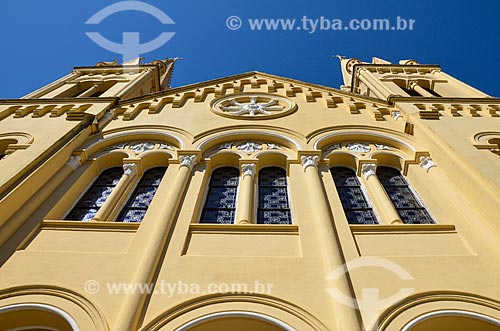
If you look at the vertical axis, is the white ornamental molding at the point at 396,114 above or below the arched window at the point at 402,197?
above

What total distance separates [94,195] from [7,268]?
9.61ft

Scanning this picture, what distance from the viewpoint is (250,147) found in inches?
401

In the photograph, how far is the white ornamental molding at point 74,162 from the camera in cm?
904

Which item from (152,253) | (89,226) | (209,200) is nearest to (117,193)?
(89,226)

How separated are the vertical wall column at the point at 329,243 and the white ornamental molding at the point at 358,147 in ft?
4.91

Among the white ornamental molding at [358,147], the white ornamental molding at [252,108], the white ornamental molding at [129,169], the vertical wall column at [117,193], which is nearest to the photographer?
the vertical wall column at [117,193]

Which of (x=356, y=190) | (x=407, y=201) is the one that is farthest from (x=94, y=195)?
(x=407, y=201)

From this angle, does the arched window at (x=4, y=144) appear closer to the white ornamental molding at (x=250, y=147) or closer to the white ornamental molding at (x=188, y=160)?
the white ornamental molding at (x=188, y=160)

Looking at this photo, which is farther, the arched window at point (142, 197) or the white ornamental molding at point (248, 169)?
the white ornamental molding at point (248, 169)

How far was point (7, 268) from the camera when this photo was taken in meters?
5.89

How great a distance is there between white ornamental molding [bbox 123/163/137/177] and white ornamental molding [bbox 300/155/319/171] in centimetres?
380

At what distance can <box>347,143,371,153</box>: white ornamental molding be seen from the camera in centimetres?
1005

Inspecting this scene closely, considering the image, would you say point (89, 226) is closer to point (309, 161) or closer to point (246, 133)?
point (309, 161)

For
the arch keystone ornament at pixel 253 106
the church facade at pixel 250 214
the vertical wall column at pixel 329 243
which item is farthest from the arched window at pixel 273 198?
the arch keystone ornament at pixel 253 106
